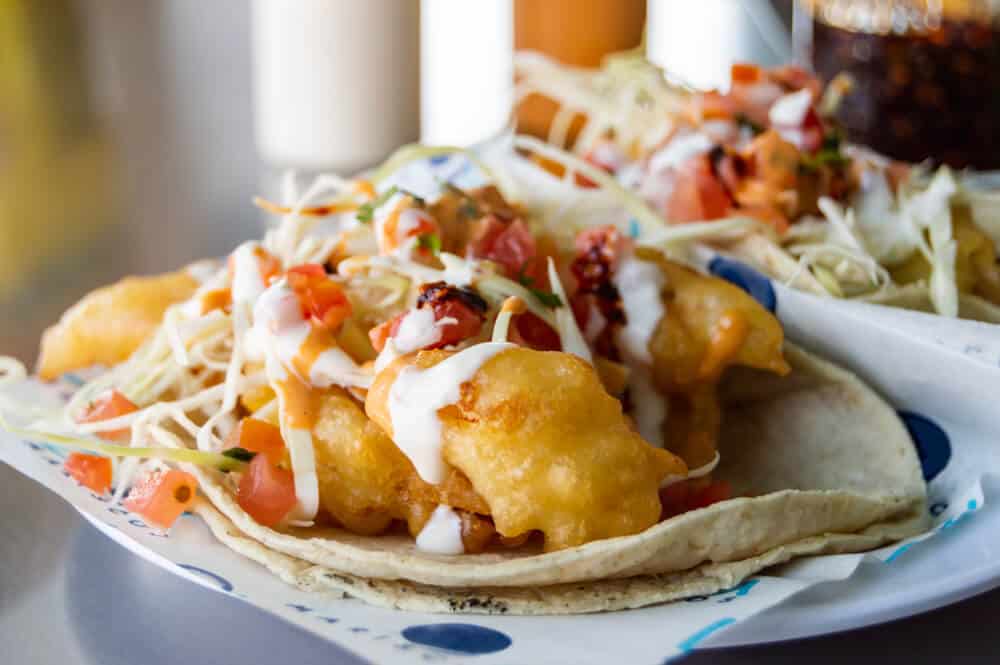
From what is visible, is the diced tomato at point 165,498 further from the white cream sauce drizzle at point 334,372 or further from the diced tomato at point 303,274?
the diced tomato at point 303,274

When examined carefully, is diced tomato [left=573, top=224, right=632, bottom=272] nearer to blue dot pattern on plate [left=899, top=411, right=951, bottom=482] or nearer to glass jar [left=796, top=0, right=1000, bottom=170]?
blue dot pattern on plate [left=899, top=411, right=951, bottom=482]

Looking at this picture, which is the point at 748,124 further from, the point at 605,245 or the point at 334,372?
the point at 334,372

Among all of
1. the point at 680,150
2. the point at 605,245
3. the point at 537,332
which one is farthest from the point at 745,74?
the point at 537,332

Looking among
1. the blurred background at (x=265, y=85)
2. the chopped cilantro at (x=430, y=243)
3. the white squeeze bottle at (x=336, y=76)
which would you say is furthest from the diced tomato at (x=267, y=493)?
the white squeeze bottle at (x=336, y=76)

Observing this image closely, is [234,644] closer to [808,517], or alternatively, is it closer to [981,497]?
[808,517]

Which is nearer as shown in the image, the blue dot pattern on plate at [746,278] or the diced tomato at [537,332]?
the diced tomato at [537,332]

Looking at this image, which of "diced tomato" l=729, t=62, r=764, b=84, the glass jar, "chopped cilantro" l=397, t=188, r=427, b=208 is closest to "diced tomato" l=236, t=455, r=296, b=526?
"chopped cilantro" l=397, t=188, r=427, b=208
